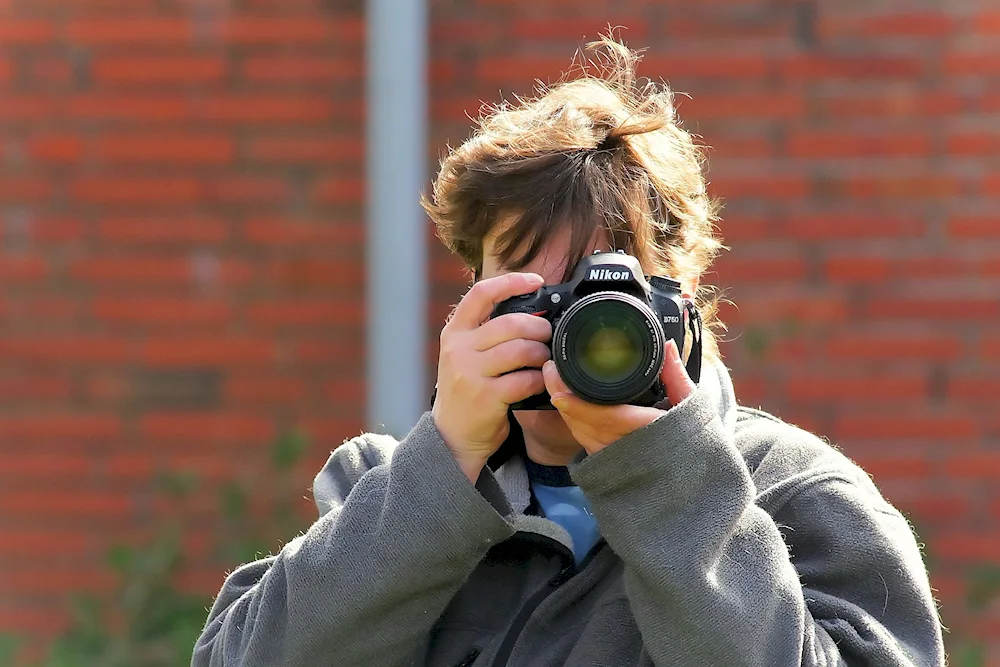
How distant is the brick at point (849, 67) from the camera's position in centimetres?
269

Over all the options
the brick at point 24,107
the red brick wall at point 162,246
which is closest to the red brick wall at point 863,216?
the red brick wall at point 162,246

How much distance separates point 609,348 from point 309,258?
164 cm

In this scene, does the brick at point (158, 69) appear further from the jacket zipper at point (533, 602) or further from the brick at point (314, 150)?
the jacket zipper at point (533, 602)

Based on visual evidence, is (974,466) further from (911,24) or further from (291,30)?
(291,30)

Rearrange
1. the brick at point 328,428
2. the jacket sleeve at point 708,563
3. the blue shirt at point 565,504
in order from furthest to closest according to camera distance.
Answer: the brick at point 328,428 < the blue shirt at point 565,504 < the jacket sleeve at point 708,563

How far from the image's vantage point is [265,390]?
281 centimetres

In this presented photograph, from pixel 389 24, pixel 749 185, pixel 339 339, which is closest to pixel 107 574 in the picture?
pixel 339 339

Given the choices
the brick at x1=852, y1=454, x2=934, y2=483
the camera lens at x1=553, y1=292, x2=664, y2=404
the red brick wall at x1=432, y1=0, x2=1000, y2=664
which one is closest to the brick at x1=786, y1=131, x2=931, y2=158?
the red brick wall at x1=432, y1=0, x2=1000, y2=664

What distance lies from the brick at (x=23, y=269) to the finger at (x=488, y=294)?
1.77 m

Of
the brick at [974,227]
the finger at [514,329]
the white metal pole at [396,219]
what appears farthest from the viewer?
the brick at [974,227]

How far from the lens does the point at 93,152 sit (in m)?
2.81

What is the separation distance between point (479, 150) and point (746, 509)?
21.0 inches

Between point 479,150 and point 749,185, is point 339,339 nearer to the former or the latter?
Answer: point 749,185

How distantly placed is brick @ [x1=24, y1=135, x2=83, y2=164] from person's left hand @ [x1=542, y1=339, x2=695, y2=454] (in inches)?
73.6
